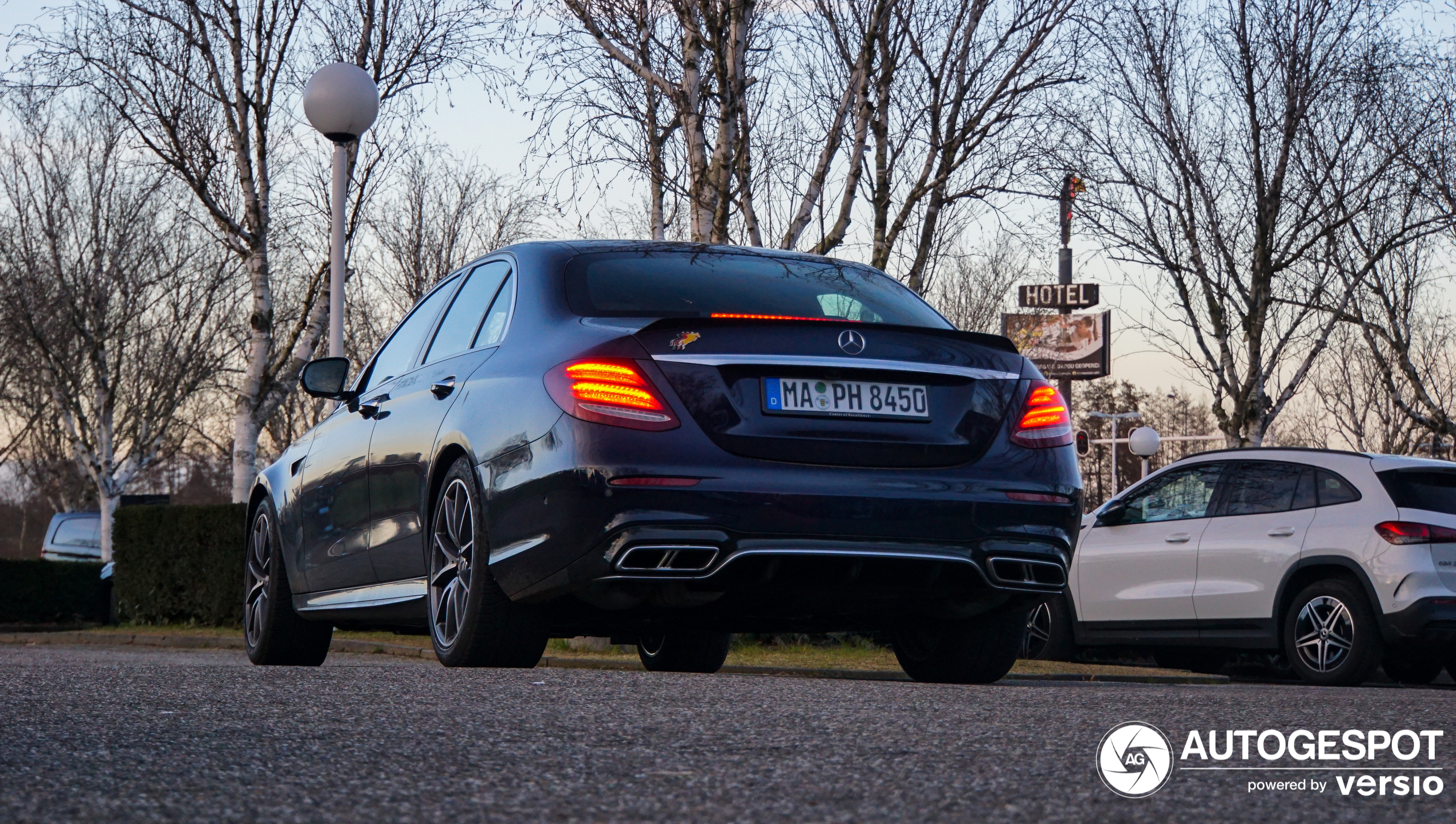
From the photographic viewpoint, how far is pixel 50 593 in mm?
25984

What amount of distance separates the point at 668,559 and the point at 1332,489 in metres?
6.85

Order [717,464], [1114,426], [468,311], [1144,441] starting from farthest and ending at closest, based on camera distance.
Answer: [1114,426] < [1144,441] < [468,311] < [717,464]

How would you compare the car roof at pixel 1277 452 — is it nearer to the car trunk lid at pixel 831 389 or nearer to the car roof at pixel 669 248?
the car roof at pixel 669 248

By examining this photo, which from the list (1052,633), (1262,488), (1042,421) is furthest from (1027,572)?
(1052,633)

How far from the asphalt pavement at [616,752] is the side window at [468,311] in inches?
57.2

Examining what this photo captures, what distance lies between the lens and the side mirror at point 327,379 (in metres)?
7.43

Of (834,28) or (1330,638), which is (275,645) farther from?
(834,28)

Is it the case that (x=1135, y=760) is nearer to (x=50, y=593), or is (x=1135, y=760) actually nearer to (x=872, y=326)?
(x=872, y=326)

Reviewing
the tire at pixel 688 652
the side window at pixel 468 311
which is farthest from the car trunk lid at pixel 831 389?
the tire at pixel 688 652

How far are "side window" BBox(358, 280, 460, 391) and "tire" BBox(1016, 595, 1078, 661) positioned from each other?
6351 mm

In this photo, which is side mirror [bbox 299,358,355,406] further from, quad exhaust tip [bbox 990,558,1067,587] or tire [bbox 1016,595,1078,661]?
tire [bbox 1016,595,1078,661]

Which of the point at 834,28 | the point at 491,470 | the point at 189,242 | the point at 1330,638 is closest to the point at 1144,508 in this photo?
the point at 1330,638

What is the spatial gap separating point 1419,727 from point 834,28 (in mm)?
12875

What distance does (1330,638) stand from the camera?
10609 mm
